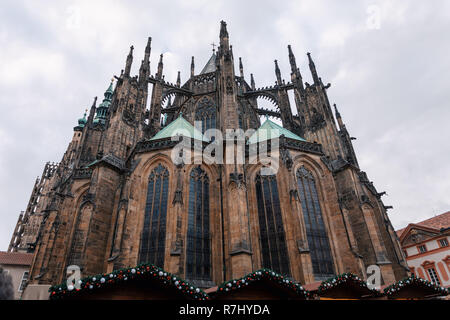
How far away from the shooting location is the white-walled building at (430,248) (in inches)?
1072

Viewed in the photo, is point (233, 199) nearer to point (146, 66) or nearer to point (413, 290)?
point (413, 290)

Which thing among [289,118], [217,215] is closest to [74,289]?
[217,215]

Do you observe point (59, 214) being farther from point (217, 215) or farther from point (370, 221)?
point (370, 221)

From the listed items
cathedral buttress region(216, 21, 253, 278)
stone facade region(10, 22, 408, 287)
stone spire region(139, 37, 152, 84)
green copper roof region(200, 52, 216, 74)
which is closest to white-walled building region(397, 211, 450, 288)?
stone facade region(10, 22, 408, 287)

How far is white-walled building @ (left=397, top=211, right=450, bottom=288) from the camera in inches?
1072

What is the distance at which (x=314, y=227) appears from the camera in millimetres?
17188

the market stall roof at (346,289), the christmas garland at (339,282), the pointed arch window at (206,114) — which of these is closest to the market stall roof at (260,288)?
the christmas garland at (339,282)

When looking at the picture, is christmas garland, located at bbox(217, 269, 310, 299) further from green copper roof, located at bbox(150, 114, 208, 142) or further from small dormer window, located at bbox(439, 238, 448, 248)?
small dormer window, located at bbox(439, 238, 448, 248)

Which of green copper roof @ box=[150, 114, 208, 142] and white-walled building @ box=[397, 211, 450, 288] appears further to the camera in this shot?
white-walled building @ box=[397, 211, 450, 288]

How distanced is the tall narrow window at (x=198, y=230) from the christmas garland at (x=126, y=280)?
835 cm

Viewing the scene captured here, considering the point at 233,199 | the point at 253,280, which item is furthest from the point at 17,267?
the point at 253,280

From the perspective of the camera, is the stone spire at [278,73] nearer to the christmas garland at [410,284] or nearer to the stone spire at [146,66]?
the stone spire at [146,66]

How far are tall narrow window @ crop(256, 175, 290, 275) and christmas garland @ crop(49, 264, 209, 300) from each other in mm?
9549
